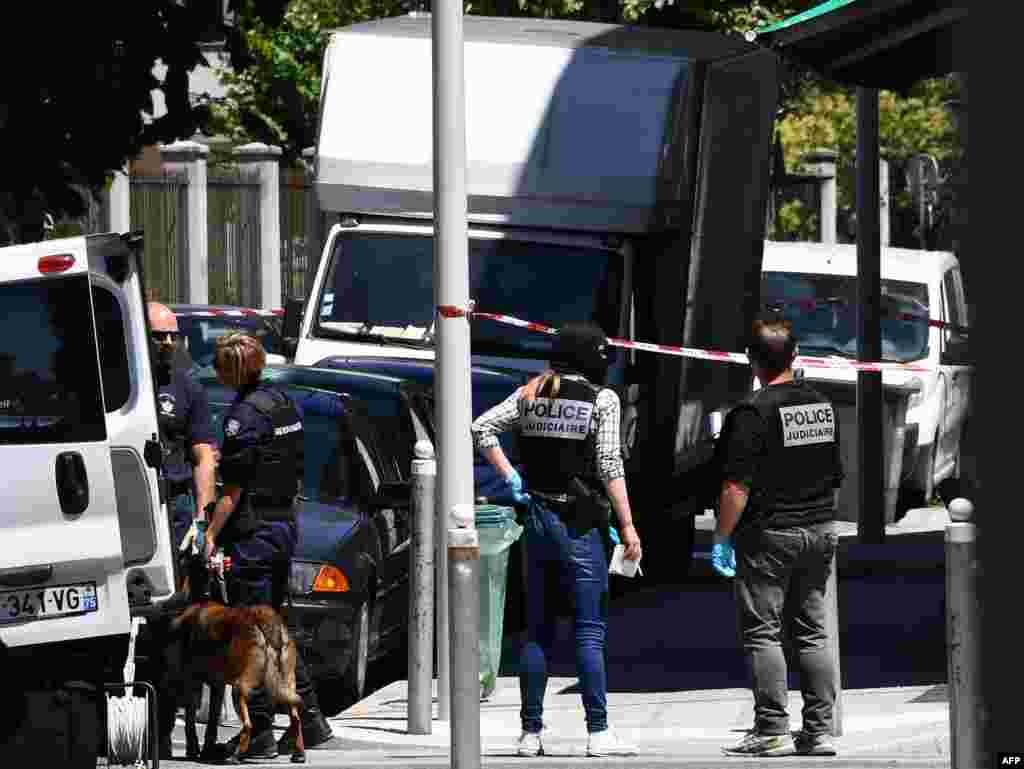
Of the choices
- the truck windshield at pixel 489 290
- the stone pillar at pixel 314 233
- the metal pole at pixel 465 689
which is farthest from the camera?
the stone pillar at pixel 314 233

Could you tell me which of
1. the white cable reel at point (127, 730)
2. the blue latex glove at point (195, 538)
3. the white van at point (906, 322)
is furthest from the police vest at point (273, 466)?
the white van at point (906, 322)

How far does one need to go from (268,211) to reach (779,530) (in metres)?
21.4

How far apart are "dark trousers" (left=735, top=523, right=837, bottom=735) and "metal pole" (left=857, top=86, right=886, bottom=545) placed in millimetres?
8710

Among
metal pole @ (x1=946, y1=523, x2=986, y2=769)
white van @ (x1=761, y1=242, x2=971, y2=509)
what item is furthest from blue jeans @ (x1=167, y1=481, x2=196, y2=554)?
white van @ (x1=761, y1=242, x2=971, y2=509)

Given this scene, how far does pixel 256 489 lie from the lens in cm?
809

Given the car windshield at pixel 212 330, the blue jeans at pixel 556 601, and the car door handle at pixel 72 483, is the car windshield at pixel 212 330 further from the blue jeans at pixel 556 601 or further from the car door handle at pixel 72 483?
the car door handle at pixel 72 483

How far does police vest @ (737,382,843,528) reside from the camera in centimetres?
769

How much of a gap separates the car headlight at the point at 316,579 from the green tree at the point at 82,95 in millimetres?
4628

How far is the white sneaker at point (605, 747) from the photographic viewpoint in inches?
308

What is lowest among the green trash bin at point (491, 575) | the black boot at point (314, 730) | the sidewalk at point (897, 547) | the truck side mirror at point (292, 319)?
the sidewalk at point (897, 547)

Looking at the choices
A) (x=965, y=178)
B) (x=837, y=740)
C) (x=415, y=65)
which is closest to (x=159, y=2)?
(x=415, y=65)

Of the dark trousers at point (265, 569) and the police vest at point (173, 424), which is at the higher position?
the police vest at point (173, 424)

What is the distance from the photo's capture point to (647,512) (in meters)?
14.2

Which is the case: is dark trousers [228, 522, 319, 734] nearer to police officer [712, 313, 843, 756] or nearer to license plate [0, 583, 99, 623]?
license plate [0, 583, 99, 623]
